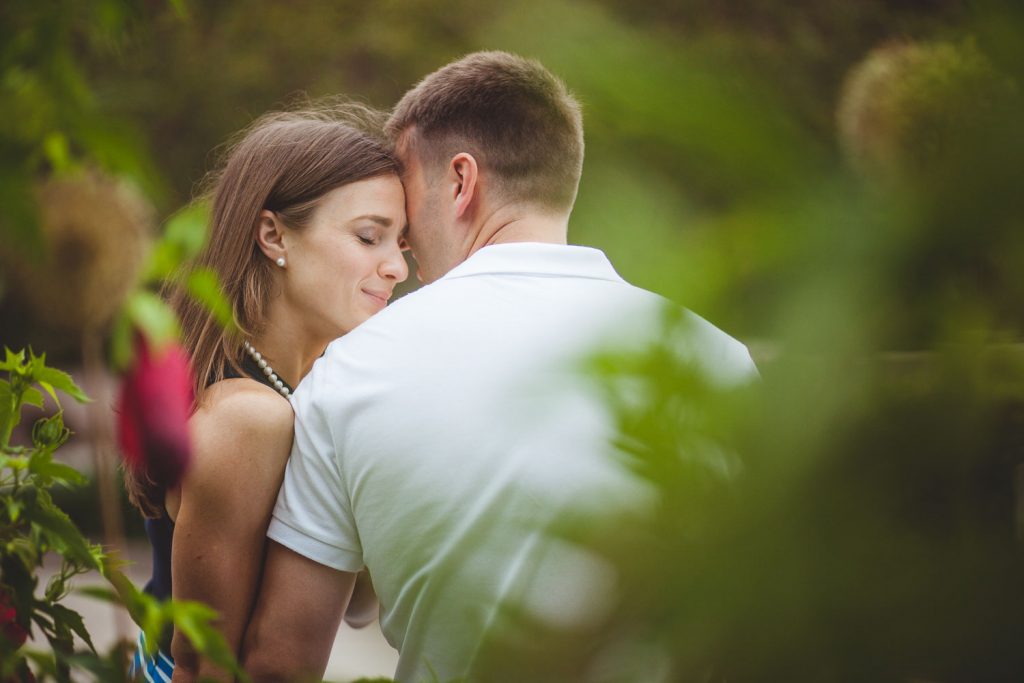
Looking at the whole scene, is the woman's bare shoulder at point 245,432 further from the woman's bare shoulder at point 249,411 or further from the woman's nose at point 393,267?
the woman's nose at point 393,267

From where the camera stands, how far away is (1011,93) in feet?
1.25

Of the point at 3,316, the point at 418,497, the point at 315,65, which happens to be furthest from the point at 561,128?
the point at 3,316

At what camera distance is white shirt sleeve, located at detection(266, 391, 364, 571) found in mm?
1832

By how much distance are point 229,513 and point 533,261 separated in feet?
2.71

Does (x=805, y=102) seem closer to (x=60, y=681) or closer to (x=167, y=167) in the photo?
(x=60, y=681)

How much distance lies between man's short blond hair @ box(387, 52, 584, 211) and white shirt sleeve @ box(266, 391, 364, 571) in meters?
0.85

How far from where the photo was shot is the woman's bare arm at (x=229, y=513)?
186 centimetres

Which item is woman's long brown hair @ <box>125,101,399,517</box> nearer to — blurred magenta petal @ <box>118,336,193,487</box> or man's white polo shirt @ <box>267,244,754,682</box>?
man's white polo shirt @ <box>267,244,754,682</box>

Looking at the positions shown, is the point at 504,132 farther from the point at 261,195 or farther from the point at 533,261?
the point at 261,195

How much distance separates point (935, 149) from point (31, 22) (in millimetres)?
664

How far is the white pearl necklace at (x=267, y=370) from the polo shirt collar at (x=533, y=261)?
1.87 ft

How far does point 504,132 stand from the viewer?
237cm

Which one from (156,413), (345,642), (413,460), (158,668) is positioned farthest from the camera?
(345,642)

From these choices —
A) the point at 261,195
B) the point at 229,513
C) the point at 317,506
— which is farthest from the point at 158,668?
the point at 261,195
